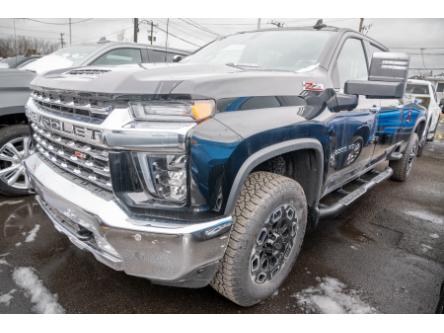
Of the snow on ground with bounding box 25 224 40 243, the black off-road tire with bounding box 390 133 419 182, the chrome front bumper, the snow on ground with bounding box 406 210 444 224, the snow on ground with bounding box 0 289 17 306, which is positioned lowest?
the snow on ground with bounding box 25 224 40 243

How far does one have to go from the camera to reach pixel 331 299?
2.27 meters

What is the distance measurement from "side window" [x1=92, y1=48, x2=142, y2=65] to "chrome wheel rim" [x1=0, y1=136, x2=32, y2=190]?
1.74 metres

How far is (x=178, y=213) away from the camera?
60.6 inches

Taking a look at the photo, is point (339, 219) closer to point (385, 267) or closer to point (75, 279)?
point (385, 267)

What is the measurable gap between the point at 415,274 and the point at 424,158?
6520mm

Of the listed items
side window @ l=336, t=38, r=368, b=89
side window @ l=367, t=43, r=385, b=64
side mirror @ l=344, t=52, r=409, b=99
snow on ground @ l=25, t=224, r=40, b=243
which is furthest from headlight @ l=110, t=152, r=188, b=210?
side window @ l=367, t=43, r=385, b=64

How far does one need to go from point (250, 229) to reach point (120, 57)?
434 centimetres

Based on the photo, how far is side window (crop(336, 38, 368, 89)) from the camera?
269cm

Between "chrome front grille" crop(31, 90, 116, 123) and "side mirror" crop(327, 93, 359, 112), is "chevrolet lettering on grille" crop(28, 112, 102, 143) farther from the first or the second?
"side mirror" crop(327, 93, 359, 112)

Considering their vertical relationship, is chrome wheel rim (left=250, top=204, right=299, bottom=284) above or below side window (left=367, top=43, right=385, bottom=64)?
below

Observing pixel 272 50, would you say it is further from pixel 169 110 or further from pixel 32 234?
pixel 32 234

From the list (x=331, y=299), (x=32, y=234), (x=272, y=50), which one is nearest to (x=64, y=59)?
(x=32, y=234)

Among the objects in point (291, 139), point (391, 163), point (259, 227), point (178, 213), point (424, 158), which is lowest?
point (424, 158)

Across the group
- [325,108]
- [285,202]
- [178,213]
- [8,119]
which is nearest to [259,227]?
[285,202]
